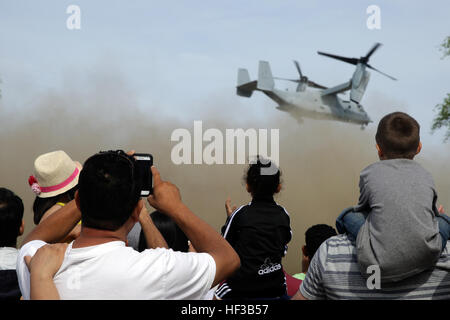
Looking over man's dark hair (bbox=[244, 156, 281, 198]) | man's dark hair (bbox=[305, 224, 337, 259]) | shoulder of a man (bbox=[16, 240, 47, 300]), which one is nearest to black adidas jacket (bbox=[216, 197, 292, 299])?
man's dark hair (bbox=[244, 156, 281, 198])

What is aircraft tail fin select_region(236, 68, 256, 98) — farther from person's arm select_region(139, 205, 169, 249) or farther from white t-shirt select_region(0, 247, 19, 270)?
person's arm select_region(139, 205, 169, 249)

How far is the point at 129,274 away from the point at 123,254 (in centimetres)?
9

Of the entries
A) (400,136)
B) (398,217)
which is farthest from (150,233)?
(400,136)

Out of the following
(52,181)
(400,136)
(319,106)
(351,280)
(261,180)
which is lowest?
(319,106)

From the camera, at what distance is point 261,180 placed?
440cm

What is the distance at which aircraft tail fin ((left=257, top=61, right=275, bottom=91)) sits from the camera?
37000 mm

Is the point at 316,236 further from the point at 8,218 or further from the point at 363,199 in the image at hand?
the point at 8,218

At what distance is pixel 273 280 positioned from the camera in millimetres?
A: 4285

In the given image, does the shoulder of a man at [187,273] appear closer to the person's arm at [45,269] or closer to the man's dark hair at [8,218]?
the person's arm at [45,269]

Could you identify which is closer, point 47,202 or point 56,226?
point 56,226

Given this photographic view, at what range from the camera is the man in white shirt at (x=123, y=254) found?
1.99 metres

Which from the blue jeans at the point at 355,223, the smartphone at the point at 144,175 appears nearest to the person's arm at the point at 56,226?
the smartphone at the point at 144,175

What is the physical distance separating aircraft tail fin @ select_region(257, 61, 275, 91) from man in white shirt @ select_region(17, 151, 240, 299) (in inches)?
1363

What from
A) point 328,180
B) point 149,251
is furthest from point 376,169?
point 328,180
